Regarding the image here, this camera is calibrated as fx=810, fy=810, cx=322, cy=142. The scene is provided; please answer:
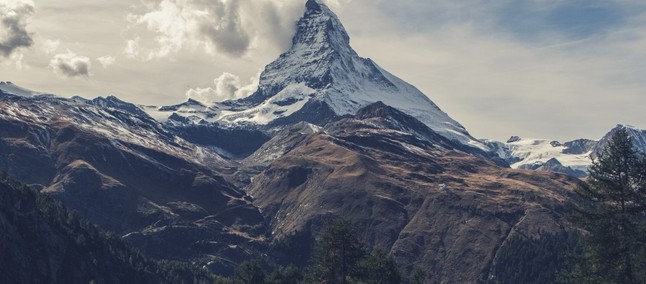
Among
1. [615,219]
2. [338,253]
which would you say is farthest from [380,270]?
[615,219]

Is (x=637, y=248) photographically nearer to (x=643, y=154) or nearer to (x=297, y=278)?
(x=643, y=154)

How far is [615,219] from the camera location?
66.1 m

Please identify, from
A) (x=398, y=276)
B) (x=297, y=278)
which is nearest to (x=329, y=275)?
(x=398, y=276)

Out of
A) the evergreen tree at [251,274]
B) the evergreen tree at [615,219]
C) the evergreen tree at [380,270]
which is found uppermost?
the evergreen tree at [615,219]

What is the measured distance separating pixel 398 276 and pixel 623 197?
67.7 meters

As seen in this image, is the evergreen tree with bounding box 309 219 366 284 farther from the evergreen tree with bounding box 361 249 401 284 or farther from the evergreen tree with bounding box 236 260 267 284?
the evergreen tree with bounding box 236 260 267 284

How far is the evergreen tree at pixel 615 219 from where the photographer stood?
65688 millimetres

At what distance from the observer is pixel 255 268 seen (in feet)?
472

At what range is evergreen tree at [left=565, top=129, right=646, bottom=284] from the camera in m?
65.7

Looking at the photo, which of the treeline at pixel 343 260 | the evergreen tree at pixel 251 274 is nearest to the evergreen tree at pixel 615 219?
the treeline at pixel 343 260

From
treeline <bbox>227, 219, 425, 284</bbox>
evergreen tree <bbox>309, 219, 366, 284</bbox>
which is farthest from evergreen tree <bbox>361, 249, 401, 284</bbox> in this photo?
evergreen tree <bbox>309, 219, 366, 284</bbox>

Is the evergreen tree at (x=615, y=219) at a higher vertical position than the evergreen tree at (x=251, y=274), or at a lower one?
higher

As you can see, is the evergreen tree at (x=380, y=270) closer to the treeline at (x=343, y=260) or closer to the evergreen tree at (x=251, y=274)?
the treeline at (x=343, y=260)

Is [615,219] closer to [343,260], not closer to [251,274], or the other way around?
[343,260]
